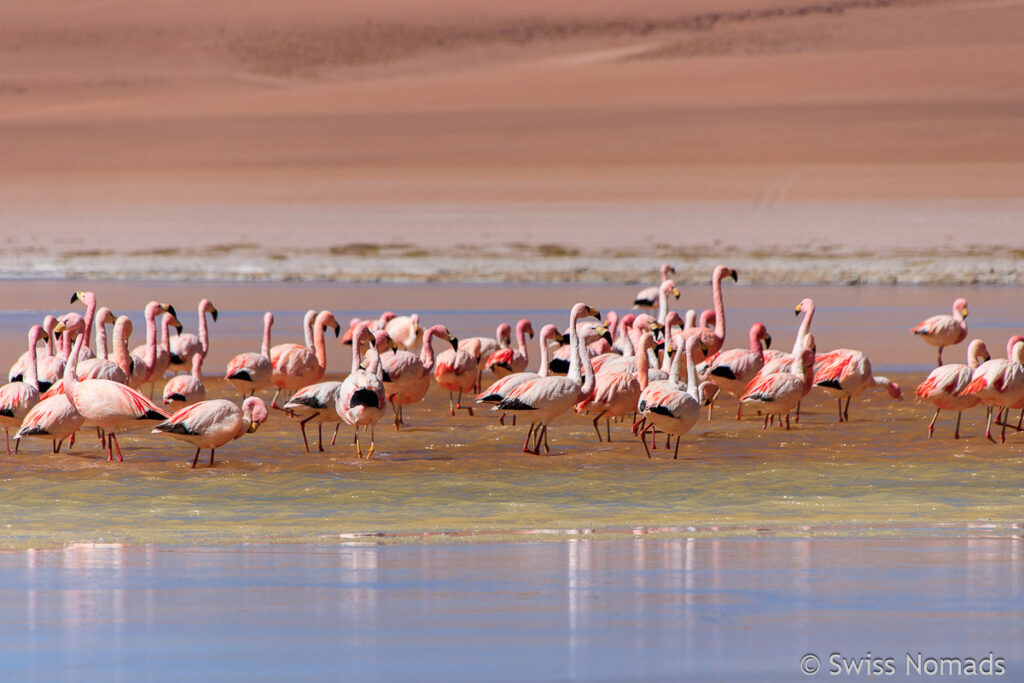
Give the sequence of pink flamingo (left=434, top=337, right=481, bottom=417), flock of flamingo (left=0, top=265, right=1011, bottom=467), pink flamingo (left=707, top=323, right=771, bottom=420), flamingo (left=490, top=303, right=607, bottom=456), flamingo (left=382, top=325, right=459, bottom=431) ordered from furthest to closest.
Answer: pink flamingo (left=434, top=337, right=481, bottom=417), pink flamingo (left=707, top=323, right=771, bottom=420), flamingo (left=382, top=325, right=459, bottom=431), flamingo (left=490, top=303, right=607, bottom=456), flock of flamingo (left=0, top=265, right=1011, bottom=467)

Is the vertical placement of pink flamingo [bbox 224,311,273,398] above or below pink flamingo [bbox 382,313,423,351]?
below

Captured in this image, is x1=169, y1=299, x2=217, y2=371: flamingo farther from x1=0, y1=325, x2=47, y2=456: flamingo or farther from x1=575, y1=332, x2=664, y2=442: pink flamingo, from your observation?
x1=575, y1=332, x2=664, y2=442: pink flamingo

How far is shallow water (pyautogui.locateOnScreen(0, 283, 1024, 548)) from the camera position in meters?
7.77

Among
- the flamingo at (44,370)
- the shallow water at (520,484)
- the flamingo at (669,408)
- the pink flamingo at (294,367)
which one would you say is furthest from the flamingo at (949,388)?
the flamingo at (44,370)

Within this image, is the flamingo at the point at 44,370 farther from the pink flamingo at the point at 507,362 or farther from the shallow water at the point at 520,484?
the pink flamingo at the point at 507,362

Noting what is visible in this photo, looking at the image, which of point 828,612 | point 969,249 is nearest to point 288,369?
point 828,612

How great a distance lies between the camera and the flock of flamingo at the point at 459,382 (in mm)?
9852

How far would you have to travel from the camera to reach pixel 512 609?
5832 mm

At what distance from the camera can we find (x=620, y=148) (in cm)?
7119

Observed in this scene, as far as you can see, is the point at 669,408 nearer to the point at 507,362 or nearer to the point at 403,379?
the point at 403,379

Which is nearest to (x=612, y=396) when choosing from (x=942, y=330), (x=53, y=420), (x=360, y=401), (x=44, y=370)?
(x=360, y=401)

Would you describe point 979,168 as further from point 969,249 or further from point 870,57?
point 969,249

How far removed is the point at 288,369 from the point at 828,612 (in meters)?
7.95

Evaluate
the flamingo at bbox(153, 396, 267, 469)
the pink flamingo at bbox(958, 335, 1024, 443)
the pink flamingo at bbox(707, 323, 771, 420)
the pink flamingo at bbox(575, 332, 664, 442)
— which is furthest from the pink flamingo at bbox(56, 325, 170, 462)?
the pink flamingo at bbox(958, 335, 1024, 443)
